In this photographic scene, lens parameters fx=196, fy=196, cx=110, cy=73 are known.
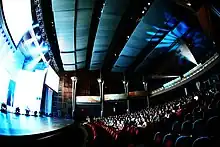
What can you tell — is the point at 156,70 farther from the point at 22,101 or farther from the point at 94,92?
the point at 22,101

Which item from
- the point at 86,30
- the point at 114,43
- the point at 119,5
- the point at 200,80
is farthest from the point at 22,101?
the point at 200,80

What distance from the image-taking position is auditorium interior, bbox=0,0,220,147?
3535mm

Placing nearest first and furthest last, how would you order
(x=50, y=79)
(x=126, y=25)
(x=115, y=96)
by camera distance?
(x=50, y=79)
(x=126, y=25)
(x=115, y=96)

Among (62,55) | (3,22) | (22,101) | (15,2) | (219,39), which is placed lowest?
(22,101)

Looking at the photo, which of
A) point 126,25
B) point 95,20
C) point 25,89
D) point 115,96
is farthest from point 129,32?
point 115,96

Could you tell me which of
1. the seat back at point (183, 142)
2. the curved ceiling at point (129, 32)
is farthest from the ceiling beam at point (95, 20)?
the seat back at point (183, 142)

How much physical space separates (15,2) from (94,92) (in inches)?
969

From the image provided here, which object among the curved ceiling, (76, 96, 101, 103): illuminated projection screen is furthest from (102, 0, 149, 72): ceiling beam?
(76, 96, 101, 103): illuminated projection screen

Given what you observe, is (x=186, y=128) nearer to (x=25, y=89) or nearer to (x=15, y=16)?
(x=15, y=16)

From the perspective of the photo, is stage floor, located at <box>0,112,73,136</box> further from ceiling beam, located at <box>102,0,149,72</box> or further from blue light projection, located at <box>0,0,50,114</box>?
Answer: ceiling beam, located at <box>102,0,149,72</box>

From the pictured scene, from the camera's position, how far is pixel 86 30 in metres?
14.7

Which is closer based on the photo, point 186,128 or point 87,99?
point 186,128

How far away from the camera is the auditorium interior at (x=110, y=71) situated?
139 inches

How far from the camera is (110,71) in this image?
28859 millimetres
